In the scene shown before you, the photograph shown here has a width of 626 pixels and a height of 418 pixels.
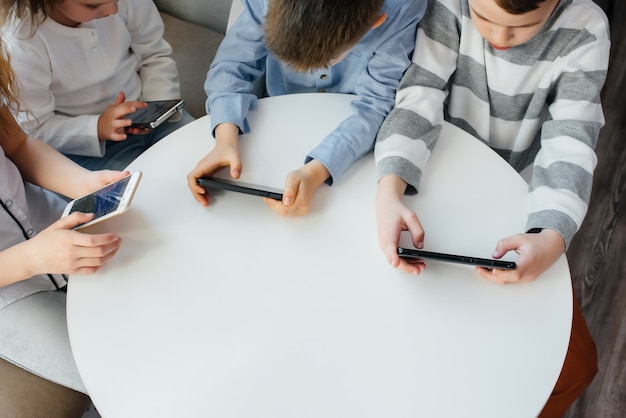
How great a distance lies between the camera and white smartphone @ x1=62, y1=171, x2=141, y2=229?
2.60ft

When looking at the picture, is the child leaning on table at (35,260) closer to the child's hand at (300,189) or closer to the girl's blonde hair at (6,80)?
the girl's blonde hair at (6,80)

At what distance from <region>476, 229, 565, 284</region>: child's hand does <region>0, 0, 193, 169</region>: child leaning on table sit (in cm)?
71

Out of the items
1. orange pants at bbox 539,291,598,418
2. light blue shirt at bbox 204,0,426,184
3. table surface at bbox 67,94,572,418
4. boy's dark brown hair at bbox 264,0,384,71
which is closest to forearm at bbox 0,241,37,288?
table surface at bbox 67,94,572,418

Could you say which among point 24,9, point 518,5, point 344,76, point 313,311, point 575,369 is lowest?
point 575,369

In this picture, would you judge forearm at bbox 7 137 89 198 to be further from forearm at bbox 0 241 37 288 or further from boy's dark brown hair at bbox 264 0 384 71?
boy's dark brown hair at bbox 264 0 384 71

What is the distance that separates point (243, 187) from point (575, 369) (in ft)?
2.18

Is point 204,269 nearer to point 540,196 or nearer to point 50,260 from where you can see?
point 50,260

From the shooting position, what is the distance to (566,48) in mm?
905

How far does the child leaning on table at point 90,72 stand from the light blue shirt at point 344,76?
0.22 meters

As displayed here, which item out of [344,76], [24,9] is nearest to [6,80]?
[24,9]

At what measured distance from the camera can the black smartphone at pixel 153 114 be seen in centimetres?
107

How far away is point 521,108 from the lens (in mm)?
1011

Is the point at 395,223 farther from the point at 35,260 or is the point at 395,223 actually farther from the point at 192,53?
the point at 192,53

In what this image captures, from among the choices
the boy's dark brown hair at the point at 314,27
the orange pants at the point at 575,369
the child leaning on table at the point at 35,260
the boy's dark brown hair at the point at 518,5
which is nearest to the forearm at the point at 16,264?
the child leaning on table at the point at 35,260
